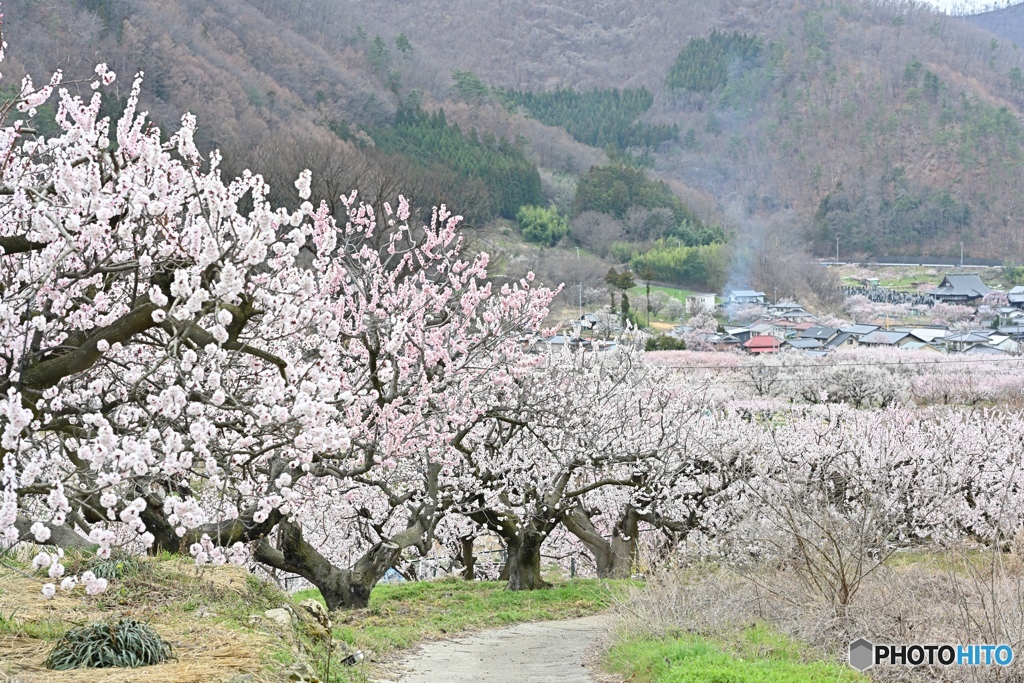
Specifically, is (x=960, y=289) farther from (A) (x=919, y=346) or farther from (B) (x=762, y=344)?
(B) (x=762, y=344)

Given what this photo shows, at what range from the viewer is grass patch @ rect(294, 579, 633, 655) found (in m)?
10.5

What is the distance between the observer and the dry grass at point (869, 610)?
24.5 feet

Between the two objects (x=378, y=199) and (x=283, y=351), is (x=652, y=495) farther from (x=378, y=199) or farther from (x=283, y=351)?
(x=378, y=199)

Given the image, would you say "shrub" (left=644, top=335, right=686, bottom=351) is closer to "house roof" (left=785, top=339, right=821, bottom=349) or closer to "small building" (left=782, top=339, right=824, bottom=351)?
"small building" (left=782, top=339, right=824, bottom=351)

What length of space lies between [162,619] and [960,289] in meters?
91.8

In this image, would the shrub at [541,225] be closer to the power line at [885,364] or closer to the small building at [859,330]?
the small building at [859,330]

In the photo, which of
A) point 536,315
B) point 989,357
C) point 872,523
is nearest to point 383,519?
point 536,315

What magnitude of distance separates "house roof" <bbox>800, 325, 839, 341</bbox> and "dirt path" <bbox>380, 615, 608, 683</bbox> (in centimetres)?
5311

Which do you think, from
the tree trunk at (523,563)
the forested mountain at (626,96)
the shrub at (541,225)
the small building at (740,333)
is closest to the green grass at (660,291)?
the small building at (740,333)

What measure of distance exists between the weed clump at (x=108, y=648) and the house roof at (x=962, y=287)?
3597 inches

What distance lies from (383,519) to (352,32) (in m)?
111

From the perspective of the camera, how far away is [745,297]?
79.8 metres

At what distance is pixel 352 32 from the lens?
380 ft

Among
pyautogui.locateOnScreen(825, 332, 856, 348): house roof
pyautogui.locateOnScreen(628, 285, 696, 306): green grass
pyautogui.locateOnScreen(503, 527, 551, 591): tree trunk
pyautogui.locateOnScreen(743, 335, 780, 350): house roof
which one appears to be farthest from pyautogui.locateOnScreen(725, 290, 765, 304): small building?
pyautogui.locateOnScreen(503, 527, 551, 591): tree trunk
